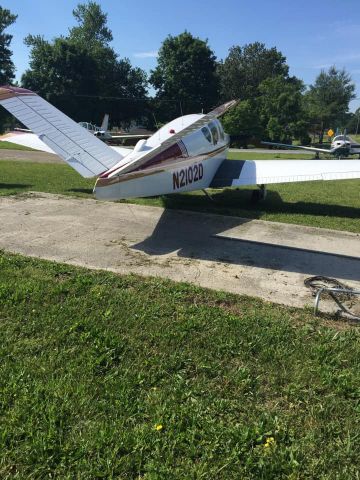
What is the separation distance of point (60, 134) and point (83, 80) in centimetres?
6106

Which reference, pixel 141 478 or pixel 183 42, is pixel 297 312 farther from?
pixel 183 42

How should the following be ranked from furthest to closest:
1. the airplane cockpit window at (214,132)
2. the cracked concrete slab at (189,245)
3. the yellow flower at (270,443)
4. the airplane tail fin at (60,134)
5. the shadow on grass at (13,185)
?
the shadow on grass at (13,185), the airplane cockpit window at (214,132), the airplane tail fin at (60,134), the cracked concrete slab at (189,245), the yellow flower at (270,443)

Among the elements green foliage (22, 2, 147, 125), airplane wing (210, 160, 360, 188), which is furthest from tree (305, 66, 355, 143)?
airplane wing (210, 160, 360, 188)

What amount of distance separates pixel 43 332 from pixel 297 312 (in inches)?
118

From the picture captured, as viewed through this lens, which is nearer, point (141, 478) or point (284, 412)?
point (141, 478)

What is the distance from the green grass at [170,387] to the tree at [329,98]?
81.1 meters

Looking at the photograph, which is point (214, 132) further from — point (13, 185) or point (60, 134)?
point (13, 185)

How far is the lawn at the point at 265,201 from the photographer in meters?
9.91

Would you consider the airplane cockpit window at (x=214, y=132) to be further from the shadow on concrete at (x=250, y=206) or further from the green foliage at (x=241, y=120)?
the green foliage at (x=241, y=120)

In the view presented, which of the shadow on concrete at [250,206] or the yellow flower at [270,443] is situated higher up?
the shadow on concrete at [250,206]

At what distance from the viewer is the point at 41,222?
815 centimetres

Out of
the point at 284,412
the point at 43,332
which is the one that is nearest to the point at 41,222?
the point at 43,332

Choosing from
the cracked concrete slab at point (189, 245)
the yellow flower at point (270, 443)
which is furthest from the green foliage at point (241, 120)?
the yellow flower at point (270, 443)

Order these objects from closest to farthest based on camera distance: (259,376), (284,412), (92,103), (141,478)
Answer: (141,478) → (284,412) → (259,376) → (92,103)
